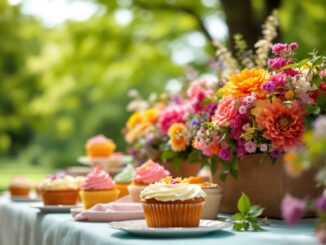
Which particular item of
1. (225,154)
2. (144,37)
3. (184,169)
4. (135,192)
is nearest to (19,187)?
(184,169)

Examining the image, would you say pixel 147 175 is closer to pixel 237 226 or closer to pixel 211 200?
pixel 211 200

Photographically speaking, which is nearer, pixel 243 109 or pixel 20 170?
pixel 243 109

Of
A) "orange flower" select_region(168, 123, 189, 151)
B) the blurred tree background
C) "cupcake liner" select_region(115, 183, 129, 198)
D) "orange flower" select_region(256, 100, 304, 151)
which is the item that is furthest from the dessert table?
the blurred tree background

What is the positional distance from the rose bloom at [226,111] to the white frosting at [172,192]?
15.4 inches

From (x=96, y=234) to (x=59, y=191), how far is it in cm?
96

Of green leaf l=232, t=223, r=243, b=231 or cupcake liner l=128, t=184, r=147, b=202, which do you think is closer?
green leaf l=232, t=223, r=243, b=231

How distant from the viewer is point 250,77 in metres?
2.07

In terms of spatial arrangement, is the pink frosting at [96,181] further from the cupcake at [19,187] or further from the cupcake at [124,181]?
the cupcake at [19,187]

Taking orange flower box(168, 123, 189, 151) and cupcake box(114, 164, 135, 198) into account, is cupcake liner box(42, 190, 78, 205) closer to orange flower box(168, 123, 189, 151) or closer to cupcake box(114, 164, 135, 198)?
cupcake box(114, 164, 135, 198)

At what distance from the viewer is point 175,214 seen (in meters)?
1.68

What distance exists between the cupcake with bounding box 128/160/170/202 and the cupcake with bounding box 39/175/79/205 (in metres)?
0.43

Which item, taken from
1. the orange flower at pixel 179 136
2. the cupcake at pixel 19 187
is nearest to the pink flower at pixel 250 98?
the orange flower at pixel 179 136

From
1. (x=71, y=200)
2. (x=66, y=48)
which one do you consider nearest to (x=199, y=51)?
(x=66, y=48)

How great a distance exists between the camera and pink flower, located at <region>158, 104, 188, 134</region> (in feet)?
8.89
